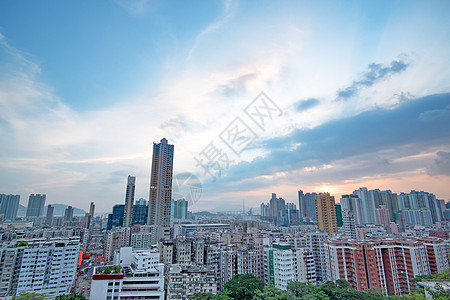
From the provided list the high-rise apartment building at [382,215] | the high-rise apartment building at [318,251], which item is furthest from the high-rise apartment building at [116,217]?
the high-rise apartment building at [382,215]

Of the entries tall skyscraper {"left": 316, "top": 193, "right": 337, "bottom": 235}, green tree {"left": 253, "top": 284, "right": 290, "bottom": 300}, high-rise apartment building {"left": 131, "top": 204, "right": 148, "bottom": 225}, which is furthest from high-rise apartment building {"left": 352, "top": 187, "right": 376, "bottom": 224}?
green tree {"left": 253, "top": 284, "right": 290, "bottom": 300}

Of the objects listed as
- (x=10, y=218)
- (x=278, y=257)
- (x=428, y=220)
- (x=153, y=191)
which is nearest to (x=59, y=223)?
(x=10, y=218)

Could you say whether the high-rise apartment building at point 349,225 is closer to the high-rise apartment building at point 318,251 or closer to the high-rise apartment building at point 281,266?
the high-rise apartment building at point 318,251

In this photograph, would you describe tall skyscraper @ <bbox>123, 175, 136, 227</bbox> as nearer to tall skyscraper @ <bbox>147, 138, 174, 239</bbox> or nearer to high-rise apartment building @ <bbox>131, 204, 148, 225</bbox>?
high-rise apartment building @ <bbox>131, 204, 148, 225</bbox>

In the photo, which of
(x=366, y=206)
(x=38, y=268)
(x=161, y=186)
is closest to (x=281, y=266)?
(x=38, y=268)

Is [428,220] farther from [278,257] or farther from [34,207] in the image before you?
[34,207]

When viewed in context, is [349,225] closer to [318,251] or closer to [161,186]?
[318,251]

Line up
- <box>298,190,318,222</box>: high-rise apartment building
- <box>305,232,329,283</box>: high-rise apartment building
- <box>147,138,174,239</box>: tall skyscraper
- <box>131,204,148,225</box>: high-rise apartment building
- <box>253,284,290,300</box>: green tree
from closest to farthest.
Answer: <box>253,284,290,300</box>: green tree → <box>305,232,329,283</box>: high-rise apartment building → <box>147,138,174,239</box>: tall skyscraper → <box>131,204,148,225</box>: high-rise apartment building → <box>298,190,318,222</box>: high-rise apartment building
